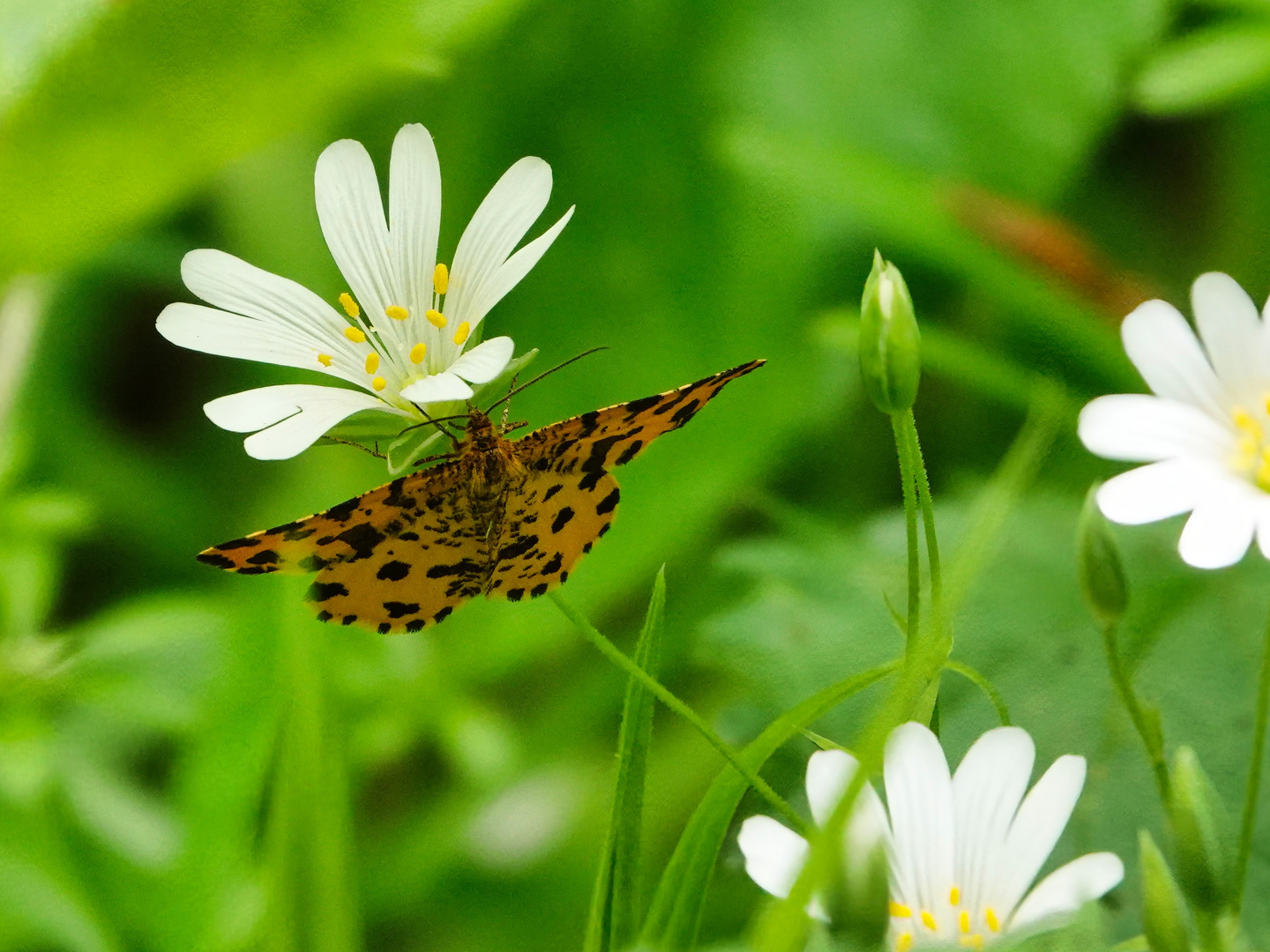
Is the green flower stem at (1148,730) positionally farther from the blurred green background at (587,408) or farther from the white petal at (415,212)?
the white petal at (415,212)

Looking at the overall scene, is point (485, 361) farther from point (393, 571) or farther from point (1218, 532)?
point (1218, 532)

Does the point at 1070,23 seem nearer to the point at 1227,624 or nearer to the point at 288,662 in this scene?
the point at 1227,624

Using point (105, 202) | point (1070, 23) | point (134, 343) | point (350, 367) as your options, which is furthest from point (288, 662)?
point (1070, 23)

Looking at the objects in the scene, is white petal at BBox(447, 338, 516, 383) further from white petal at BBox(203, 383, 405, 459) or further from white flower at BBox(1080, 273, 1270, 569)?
white flower at BBox(1080, 273, 1270, 569)

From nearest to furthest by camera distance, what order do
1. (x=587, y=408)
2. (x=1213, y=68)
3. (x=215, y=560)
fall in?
(x=215, y=560)
(x=1213, y=68)
(x=587, y=408)

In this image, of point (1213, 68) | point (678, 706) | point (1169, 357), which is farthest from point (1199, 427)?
point (1213, 68)
